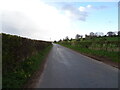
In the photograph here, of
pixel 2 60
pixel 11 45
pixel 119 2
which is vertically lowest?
pixel 2 60

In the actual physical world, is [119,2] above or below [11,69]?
above

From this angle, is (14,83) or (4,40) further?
(4,40)

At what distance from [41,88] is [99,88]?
241 centimetres

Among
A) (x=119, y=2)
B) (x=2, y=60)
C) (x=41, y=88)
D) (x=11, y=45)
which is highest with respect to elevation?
(x=119, y=2)

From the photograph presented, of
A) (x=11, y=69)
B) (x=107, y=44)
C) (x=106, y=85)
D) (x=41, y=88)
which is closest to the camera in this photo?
(x=41, y=88)

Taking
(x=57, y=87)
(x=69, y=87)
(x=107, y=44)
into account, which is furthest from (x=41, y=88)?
(x=107, y=44)

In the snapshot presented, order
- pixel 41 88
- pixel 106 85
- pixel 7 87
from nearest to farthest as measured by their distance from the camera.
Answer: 1. pixel 7 87
2. pixel 41 88
3. pixel 106 85

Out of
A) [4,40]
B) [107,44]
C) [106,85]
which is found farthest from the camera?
[107,44]

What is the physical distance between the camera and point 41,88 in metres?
7.09

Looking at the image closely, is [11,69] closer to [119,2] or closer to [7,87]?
[7,87]

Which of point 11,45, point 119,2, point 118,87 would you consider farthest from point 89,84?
point 119,2

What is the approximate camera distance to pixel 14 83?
7.21 meters

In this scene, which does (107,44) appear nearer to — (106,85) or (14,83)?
(106,85)

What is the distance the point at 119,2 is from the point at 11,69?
1651 centimetres
